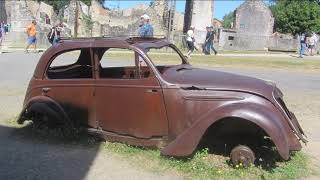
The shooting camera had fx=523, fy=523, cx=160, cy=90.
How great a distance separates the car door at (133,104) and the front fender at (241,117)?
367 mm

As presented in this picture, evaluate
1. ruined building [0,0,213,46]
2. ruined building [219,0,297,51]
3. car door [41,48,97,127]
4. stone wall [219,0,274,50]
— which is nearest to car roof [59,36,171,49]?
car door [41,48,97,127]

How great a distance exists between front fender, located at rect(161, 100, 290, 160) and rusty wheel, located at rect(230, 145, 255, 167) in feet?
1.59

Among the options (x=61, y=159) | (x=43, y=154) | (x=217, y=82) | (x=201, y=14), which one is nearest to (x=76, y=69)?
(x=43, y=154)

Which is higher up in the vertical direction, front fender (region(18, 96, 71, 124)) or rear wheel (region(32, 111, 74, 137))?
front fender (region(18, 96, 71, 124))

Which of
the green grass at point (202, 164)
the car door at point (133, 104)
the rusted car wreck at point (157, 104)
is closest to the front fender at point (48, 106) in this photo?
the rusted car wreck at point (157, 104)

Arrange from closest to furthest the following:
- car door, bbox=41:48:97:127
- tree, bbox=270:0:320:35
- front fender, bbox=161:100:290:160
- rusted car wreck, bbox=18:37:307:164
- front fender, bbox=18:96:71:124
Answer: front fender, bbox=161:100:290:160 < rusted car wreck, bbox=18:37:307:164 < car door, bbox=41:48:97:127 < front fender, bbox=18:96:71:124 < tree, bbox=270:0:320:35

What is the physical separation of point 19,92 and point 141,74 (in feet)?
20.4

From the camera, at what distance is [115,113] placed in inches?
289

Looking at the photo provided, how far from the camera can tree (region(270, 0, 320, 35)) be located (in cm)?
6272

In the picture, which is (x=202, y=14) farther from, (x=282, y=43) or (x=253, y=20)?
(x=282, y=43)

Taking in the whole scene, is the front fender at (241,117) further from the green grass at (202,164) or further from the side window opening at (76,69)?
the side window opening at (76,69)

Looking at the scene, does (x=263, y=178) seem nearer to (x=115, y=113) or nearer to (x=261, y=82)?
(x=261, y=82)

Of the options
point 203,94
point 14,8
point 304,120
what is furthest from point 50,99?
point 14,8

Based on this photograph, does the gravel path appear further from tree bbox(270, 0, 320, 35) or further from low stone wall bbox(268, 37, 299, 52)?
tree bbox(270, 0, 320, 35)
